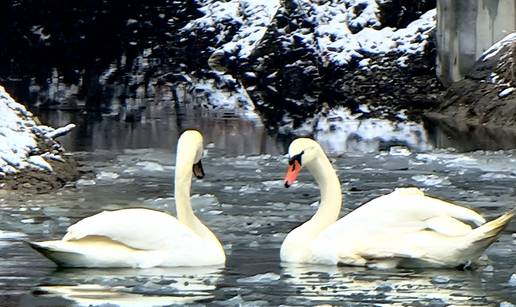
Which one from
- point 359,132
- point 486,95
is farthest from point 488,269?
point 486,95

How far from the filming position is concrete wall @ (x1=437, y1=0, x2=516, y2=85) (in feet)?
109

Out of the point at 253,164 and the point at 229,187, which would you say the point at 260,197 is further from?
the point at 253,164

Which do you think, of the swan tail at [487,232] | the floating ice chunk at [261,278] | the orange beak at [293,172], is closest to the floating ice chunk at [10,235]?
the orange beak at [293,172]

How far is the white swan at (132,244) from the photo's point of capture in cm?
1102

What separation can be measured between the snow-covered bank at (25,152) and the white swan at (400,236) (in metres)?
5.46

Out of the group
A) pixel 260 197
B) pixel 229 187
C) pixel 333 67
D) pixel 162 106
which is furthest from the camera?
pixel 333 67

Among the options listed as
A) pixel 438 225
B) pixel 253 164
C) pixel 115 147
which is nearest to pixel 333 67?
pixel 115 147

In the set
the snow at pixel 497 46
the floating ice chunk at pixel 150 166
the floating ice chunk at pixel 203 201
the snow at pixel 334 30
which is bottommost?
the floating ice chunk at pixel 203 201

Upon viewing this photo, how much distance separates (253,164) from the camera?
67.8 feet

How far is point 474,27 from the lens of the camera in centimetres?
3350

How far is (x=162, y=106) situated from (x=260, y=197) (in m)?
19.7

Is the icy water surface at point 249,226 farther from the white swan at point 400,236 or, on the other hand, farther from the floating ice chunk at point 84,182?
the white swan at point 400,236

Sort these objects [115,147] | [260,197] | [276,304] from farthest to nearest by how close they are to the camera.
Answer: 1. [115,147]
2. [260,197]
3. [276,304]

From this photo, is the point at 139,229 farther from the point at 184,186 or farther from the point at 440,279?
the point at 440,279
